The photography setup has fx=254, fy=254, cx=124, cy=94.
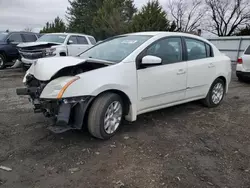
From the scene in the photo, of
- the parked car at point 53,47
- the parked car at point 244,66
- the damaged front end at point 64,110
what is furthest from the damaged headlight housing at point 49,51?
the parked car at point 244,66

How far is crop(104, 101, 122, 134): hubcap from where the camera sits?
12.1 feet

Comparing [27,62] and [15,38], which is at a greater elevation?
[15,38]


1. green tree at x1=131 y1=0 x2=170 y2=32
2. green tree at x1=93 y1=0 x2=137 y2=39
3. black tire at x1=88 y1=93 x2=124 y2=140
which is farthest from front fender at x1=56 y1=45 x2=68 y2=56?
green tree at x1=93 y1=0 x2=137 y2=39

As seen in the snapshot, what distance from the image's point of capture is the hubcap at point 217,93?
18.5 feet

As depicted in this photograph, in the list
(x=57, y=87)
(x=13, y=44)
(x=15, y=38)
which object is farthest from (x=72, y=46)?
(x=57, y=87)

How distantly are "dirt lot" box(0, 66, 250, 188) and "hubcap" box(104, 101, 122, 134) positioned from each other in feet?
0.62

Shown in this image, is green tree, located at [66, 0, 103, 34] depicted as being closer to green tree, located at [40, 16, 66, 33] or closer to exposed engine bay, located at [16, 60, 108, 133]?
green tree, located at [40, 16, 66, 33]

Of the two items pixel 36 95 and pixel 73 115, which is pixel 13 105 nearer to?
pixel 36 95

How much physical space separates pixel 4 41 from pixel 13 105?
6.99m

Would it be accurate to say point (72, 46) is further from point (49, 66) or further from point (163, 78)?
point (49, 66)

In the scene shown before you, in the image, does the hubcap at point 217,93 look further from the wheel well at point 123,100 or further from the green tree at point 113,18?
the green tree at point 113,18

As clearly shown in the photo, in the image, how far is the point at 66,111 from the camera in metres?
3.31

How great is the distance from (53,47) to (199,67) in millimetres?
6754

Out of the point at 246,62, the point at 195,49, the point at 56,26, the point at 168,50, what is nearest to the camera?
the point at 168,50
